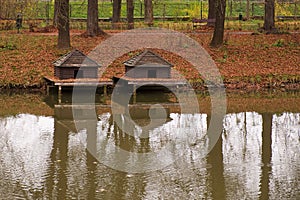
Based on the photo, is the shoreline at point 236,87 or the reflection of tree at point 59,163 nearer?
the reflection of tree at point 59,163

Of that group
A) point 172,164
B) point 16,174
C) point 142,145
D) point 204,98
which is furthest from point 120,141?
point 204,98

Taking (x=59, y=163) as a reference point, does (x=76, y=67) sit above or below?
above

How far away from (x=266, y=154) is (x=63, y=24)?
1637 cm

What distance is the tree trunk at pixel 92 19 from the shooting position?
103 ft

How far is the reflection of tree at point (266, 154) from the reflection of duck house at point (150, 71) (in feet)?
17.3

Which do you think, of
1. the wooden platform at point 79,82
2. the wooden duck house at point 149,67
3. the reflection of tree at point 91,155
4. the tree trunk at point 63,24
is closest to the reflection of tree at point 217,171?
the reflection of tree at point 91,155

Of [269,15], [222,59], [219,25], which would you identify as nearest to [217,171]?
[222,59]

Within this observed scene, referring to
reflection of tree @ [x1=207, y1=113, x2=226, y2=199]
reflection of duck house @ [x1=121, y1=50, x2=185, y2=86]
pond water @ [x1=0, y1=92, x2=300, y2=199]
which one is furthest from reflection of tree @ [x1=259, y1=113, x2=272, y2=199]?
reflection of duck house @ [x1=121, y1=50, x2=185, y2=86]

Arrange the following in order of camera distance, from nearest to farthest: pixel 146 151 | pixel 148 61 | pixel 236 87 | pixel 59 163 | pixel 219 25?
pixel 59 163
pixel 146 151
pixel 148 61
pixel 236 87
pixel 219 25

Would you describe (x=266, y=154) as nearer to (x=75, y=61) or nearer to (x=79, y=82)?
(x=79, y=82)

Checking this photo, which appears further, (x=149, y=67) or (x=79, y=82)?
(x=149, y=67)

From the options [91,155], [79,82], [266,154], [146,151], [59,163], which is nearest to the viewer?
[59,163]

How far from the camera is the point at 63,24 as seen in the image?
2902cm

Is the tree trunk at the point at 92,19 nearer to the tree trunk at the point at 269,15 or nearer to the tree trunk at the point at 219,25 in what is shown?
the tree trunk at the point at 219,25
